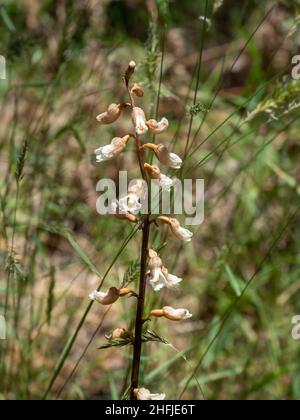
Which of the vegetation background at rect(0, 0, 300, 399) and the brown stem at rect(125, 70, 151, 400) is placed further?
the vegetation background at rect(0, 0, 300, 399)

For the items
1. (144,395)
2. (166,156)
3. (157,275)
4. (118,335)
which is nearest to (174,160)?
(166,156)

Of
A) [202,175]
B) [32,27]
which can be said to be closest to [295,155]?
[202,175]

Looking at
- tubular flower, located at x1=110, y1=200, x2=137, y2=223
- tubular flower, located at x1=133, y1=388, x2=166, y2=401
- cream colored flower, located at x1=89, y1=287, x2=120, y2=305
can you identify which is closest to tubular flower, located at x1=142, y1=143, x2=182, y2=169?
tubular flower, located at x1=110, y1=200, x2=137, y2=223

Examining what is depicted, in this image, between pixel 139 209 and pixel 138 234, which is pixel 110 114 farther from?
pixel 138 234

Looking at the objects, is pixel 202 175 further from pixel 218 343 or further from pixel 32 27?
pixel 32 27

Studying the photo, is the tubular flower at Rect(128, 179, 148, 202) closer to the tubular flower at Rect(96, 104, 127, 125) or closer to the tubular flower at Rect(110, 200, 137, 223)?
the tubular flower at Rect(110, 200, 137, 223)

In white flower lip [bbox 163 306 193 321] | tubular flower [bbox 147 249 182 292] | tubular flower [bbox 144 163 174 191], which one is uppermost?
tubular flower [bbox 144 163 174 191]

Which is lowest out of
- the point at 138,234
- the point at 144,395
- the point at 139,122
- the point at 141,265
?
the point at 144,395

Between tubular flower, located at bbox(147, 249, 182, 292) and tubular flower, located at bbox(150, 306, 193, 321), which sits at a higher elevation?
tubular flower, located at bbox(147, 249, 182, 292)

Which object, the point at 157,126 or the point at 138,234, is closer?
the point at 157,126
